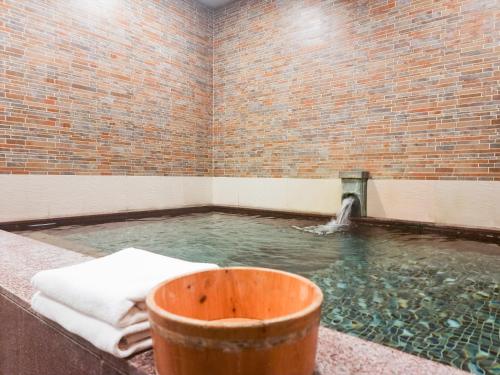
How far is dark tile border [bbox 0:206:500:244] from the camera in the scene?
414 centimetres

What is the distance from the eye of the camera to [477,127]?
14.5ft

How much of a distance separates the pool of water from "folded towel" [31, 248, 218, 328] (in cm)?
87

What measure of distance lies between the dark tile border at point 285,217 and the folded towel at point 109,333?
13.3 ft

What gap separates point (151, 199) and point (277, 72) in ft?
11.3

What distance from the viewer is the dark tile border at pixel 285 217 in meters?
4.14

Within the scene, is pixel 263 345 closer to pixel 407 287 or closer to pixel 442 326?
pixel 442 326

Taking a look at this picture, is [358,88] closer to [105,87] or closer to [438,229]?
[438,229]

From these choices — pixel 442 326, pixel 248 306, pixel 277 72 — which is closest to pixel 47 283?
pixel 248 306

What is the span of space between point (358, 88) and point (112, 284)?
534cm

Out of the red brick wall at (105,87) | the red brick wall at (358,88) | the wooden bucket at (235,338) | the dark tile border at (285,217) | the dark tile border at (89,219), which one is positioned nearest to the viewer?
the wooden bucket at (235,338)

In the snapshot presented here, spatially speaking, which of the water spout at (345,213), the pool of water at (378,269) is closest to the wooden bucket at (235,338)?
the pool of water at (378,269)

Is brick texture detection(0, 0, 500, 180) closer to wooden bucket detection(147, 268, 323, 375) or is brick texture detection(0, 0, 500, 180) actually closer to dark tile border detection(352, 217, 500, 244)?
dark tile border detection(352, 217, 500, 244)

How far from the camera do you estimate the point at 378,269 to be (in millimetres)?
2512

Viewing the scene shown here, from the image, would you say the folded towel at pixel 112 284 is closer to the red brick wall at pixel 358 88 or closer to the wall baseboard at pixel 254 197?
the wall baseboard at pixel 254 197
